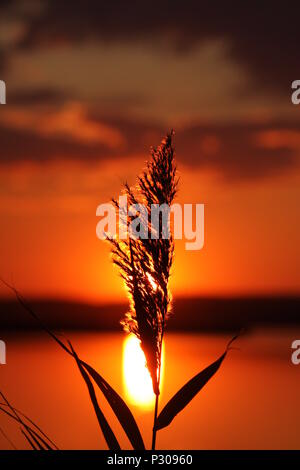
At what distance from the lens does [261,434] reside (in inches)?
402

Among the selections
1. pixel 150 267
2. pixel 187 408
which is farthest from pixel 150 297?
pixel 187 408

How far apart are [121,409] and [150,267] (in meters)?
0.47

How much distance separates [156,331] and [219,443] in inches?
311

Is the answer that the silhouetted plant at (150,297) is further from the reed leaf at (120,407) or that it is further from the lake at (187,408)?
the lake at (187,408)

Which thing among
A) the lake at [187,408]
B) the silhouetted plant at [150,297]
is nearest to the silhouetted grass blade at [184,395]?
the silhouetted plant at [150,297]

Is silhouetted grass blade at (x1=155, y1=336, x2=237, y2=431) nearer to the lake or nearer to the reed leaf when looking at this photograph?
the reed leaf

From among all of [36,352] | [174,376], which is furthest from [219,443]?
[36,352]

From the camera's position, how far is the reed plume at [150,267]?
256 centimetres

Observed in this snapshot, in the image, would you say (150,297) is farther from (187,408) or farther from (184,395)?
(187,408)

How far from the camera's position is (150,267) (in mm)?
2643

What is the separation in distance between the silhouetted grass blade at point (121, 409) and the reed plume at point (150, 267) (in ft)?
0.40

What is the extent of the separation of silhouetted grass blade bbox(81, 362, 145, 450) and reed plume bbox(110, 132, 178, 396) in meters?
0.12

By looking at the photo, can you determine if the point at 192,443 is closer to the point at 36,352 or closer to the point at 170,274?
the point at 170,274

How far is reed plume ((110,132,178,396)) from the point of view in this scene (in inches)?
101
